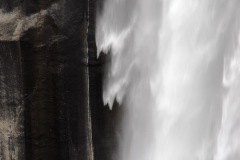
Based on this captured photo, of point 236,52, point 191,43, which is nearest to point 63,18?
point 191,43

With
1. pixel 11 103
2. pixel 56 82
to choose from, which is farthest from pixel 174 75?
pixel 11 103

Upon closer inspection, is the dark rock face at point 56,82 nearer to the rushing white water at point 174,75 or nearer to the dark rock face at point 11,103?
the dark rock face at point 11,103

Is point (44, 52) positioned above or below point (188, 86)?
above

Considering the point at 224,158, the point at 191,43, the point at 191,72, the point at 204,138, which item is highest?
the point at 191,43

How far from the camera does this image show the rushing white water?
365 centimetres

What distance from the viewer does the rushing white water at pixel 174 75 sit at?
365 centimetres

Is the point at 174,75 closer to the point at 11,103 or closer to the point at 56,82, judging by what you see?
the point at 56,82

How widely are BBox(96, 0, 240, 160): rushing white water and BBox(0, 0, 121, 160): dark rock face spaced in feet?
0.58

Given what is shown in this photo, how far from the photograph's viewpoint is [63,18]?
10.9ft

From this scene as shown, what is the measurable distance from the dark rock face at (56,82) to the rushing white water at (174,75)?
0.58ft

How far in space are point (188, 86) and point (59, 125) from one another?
1275mm

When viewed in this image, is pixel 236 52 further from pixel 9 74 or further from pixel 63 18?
pixel 9 74

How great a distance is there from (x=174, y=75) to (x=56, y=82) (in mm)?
1137

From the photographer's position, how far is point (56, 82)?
3.40m
